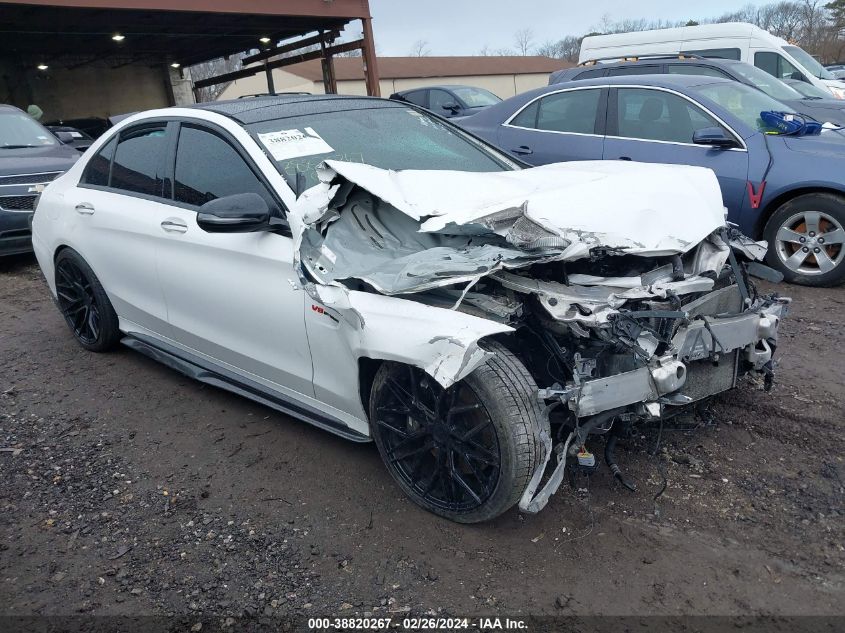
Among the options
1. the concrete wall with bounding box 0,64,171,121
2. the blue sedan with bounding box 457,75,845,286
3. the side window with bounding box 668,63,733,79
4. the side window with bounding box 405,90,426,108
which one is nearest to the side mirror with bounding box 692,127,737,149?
the blue sedan with bounding box 457,75,845,286

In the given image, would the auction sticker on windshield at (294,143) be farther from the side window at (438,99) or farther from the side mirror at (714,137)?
the side window at (438,99)

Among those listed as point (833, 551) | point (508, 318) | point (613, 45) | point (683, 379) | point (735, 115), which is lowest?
point (833, 551)

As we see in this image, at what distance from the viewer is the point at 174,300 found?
3871mm

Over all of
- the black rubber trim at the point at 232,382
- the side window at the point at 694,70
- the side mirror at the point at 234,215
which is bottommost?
the black rubber trim at the point at 232,382

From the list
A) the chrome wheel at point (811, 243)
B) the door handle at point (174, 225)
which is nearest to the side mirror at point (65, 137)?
the door handle at point (174, 225)

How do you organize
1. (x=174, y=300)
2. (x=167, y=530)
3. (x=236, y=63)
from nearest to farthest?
(x=167, y=530)
(x=174, y=300)
(x=236, y=63)

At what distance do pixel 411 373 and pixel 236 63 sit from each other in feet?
156

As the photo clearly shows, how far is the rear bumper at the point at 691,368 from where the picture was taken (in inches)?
101

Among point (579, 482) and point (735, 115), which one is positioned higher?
point (735, 115)

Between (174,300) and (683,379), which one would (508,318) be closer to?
(683,379)

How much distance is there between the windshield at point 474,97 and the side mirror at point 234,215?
1251 cm

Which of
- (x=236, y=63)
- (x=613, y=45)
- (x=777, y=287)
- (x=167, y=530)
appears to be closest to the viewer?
(x=167, y=530)

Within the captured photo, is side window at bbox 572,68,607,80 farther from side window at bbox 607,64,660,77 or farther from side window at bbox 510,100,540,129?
side window at bbox 510,100,540,129

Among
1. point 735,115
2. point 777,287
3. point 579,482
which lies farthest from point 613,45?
point 579,482
